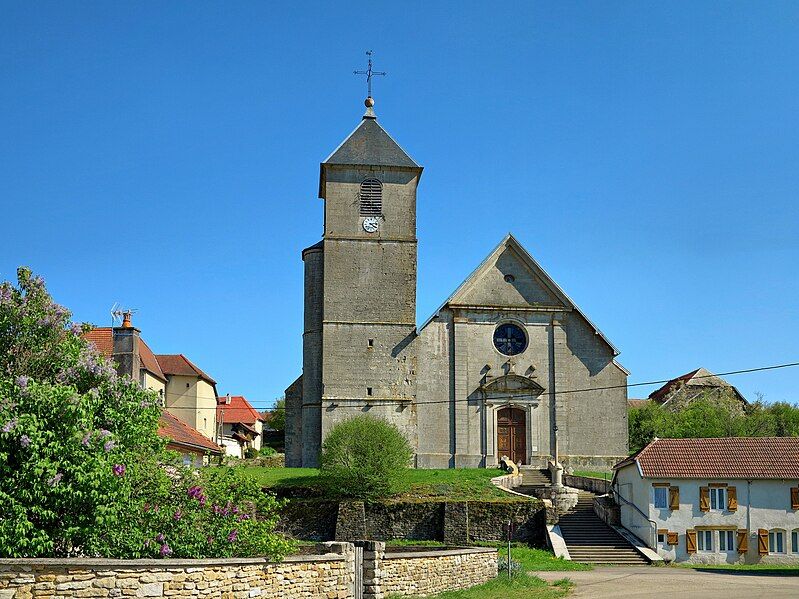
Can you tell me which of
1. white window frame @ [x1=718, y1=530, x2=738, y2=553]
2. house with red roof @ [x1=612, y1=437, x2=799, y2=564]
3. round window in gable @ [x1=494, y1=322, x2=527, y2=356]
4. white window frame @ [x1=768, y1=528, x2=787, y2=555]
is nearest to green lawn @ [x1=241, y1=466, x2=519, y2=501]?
house with red roof @ [x1=612, y1=437, x2=799, y2=564]

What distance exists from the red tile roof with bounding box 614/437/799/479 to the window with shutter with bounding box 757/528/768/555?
1708mm

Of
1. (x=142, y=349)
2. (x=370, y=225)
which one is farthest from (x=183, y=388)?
(x=370, y=225)

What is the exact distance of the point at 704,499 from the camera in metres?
31.2

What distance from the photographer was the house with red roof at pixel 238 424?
67125 mm

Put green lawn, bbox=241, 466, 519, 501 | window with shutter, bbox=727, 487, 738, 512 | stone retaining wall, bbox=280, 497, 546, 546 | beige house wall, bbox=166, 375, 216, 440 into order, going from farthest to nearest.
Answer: beige house wall, bbox=166, 375, 216, 440
green lawn, bbox=241, 466, 519, 501
stone retaining wall, bbox=280, 497, 546, 546
window with shutter, bbox=727, 487, 738, 512

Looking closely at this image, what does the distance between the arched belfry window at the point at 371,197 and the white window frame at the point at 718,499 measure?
20265 millimetres

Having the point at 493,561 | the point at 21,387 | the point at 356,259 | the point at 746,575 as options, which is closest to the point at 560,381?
the point at 356,259

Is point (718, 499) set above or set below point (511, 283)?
below

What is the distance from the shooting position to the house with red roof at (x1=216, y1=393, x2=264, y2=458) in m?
67.1

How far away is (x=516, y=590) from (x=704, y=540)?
11386 millimetres

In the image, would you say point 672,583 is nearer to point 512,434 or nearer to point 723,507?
point 723,507

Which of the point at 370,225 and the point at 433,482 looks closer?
the point at 433,482

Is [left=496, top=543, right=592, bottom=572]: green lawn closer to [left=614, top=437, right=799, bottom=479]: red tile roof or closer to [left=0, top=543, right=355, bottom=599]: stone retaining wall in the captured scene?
[left=614, top=437, right=799, bottom=479]: red tile roof

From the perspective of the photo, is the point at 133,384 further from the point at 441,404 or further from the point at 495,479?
the point at 441,404
